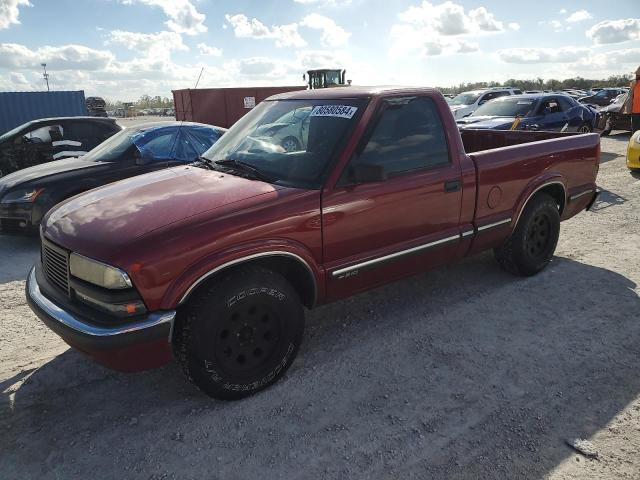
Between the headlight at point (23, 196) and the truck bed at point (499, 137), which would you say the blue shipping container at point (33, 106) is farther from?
the truck bed at point (499, 137)

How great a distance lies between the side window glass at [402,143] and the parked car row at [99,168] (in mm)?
3855

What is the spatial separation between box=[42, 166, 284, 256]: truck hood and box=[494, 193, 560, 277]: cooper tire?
8.76 ft

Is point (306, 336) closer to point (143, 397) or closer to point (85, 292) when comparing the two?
point (143, 397)

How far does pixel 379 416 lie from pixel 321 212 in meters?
1.28

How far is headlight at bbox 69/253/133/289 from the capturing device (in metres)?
2.45

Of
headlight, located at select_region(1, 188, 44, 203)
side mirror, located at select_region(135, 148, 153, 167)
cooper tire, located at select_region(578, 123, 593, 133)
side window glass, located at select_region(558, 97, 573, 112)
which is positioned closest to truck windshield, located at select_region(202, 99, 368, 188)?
side mirror, located at select_region(135, 148, 153, 167)

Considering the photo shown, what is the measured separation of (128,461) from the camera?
2473 millimetres

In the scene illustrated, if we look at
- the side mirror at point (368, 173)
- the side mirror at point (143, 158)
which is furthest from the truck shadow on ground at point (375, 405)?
the side mirror at point (143, 158)

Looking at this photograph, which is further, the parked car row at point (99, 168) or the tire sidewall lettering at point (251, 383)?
the parked car row at point (99, 168)

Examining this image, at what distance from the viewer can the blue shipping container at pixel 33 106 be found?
51.4 ft

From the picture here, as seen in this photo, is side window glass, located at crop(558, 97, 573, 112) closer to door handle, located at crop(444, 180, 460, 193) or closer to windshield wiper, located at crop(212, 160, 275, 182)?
door handle, located at crop(444, 180, 460, 193)

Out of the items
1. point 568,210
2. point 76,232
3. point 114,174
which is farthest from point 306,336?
point 114,174

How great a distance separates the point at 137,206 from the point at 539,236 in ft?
12.4

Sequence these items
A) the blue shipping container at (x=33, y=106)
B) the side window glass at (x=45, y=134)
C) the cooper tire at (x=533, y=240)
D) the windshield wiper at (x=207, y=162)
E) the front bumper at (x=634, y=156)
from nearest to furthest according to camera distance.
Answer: the windshield wiper at (x=207, y=162) → the cooper tire at (x=533, y=240) → the side window glass at (x=45, y=134) → the front bumper at (x=634, y=156) → the blue shipping container at (x=33, y=106)
